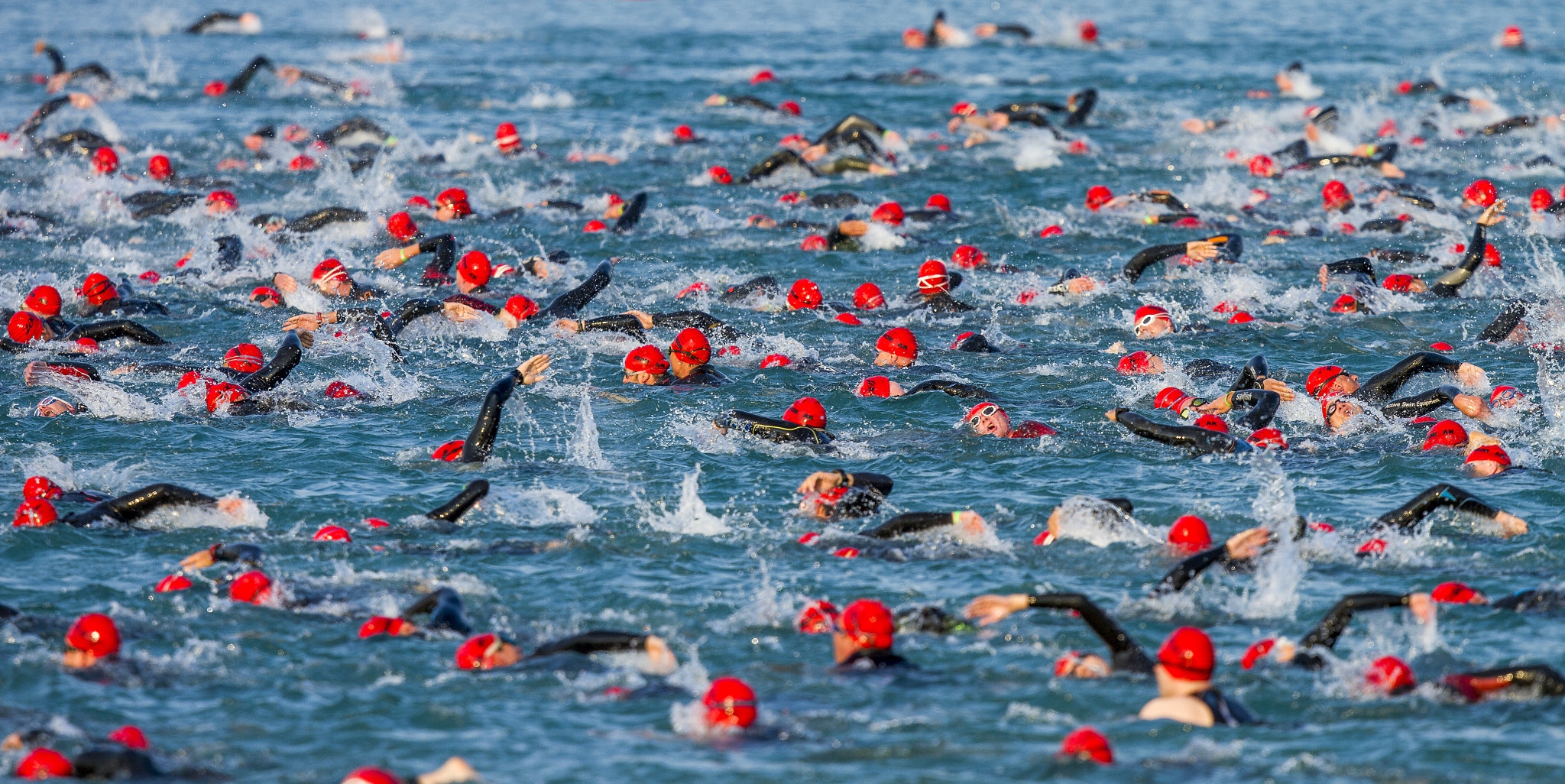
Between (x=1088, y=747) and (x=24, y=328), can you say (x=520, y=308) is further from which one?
(x=1088, y=747)

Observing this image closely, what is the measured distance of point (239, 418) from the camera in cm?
1552

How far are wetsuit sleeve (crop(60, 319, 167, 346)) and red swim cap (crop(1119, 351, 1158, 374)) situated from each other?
11142 millimetres

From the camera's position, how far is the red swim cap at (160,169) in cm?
2723

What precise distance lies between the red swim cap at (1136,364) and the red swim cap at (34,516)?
1065 cm

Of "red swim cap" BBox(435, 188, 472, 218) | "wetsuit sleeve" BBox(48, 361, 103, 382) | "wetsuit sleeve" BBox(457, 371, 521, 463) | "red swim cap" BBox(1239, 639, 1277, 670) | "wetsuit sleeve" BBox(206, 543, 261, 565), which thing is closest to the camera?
"red swim cap" BBox(1239, 639, 1277, 670)

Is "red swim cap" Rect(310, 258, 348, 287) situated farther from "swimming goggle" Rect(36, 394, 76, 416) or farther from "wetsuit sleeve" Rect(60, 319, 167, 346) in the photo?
"swimming goggle" Rect(36, 394, 76, 416)

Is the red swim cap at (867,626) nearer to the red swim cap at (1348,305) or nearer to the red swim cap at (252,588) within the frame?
the red swim cap at (252,588)

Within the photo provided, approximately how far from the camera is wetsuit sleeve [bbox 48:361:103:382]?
52.5 ft

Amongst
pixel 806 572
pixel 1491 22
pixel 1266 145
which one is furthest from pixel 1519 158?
pixel 806 572

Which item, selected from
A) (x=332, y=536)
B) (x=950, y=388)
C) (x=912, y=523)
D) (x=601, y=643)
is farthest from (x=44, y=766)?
(x=950, y=388)

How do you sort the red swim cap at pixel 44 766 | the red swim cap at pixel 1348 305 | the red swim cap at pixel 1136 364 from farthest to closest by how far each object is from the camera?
the red swim cap at pixel 1348 305
the red swim cap at pixel 1136 364
the red swim cap at pixel 44 766

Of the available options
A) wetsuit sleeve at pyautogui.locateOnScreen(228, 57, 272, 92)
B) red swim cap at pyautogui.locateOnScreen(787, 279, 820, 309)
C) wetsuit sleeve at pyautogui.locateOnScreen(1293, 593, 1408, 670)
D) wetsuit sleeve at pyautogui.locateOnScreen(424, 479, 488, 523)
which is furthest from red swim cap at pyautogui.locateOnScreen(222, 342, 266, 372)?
wetsuit sleeve at pyautogui.locateOnScreen(228, 57, 272, 92)

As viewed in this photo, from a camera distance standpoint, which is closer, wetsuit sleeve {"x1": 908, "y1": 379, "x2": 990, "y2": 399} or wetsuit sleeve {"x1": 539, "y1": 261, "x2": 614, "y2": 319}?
wetsuit sleeve {"x1": 908, "y1": 379, "x2": 990, "y2": 399}

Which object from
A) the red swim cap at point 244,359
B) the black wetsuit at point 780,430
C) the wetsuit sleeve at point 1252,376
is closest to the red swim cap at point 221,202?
the red swim cap at point 244,359
